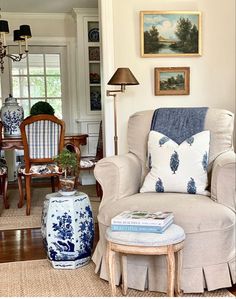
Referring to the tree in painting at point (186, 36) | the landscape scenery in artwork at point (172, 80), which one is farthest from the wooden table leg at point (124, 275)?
the tree in painting at point (186, 36)

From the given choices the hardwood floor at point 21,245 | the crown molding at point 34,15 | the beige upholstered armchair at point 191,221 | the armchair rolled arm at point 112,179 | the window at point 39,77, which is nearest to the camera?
the beige upholstered armchair at point 191,221

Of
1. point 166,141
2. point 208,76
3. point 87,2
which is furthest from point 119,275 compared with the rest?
point 87,2

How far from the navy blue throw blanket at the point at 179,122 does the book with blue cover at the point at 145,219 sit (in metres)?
0.80

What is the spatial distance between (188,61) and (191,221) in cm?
225

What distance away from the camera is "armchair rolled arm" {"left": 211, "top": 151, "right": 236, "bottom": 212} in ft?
7.36

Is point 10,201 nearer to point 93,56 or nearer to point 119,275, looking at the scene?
point 93,56

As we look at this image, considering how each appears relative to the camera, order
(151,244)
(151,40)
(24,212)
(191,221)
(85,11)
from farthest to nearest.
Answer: (85,11) < (24,212) < (151,40) < (191,221) < (151,244)

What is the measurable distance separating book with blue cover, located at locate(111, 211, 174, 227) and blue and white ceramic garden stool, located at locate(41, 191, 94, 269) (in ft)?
1.87

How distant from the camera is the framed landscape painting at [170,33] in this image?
3836mm

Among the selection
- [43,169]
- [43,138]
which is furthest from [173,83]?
[43,169]

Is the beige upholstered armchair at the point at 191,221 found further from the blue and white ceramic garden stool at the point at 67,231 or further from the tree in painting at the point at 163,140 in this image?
the tree in painting at the point at 163,140

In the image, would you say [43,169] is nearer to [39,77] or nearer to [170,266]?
[39,77]

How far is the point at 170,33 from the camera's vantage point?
3867mm

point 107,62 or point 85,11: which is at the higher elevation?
point 85,11
